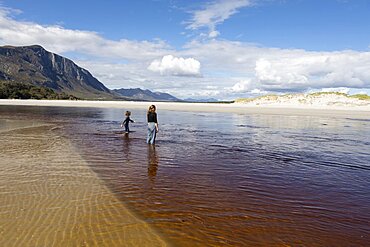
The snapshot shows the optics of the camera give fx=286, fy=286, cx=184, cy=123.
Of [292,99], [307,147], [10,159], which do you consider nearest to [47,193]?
[10,159]

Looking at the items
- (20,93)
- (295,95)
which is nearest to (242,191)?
(295,95)

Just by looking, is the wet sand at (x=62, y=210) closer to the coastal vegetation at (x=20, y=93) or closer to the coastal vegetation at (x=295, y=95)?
the coastal vegetation at (x=295, y=95)

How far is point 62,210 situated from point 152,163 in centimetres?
552

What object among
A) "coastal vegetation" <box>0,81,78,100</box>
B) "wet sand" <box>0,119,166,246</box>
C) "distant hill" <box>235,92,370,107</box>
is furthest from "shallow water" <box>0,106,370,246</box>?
"coastal vegetation" <box>0,81,78,100</box>

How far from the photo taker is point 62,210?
671cm

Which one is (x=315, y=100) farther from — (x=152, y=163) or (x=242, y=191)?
(x=242, y=191)

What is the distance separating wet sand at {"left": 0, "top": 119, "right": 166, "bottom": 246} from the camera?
543 cm

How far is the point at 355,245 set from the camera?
18.2ft

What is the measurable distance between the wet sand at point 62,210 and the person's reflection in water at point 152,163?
1873mm

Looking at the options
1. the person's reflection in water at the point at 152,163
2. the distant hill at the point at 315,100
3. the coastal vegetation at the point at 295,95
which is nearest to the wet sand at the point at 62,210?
the person's reflection in water at the point at 152,163

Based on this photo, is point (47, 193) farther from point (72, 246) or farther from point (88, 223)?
point (72, 246)

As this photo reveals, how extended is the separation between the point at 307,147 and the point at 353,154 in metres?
2.58

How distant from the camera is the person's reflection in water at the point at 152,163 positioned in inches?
404

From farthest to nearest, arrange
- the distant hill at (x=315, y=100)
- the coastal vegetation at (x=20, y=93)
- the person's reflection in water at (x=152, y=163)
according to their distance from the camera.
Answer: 1. the coastal vegetation at (x=20, y=93)
2. the distant hill at (x=315, y=100)
3. the person's reflection in water at (x=152, y=163)
